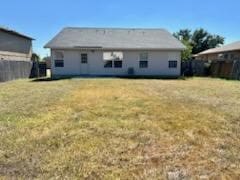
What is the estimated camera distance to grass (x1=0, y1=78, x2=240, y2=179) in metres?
4.15

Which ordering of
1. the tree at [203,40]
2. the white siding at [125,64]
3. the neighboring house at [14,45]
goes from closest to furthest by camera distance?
the white siding at [125,64], the neighboring house at [14,45], the tree at [203,40]

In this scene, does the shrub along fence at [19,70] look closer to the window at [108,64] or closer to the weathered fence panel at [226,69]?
the window at [108,64]

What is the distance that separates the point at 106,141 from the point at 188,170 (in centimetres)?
176

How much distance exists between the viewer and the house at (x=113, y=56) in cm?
2389

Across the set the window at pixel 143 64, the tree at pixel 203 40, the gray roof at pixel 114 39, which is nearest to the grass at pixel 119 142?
the gray roof at pixel 114 39

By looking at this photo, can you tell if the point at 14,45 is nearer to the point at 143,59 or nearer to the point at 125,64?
the point at 125,64

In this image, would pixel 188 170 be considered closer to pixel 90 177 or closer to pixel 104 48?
pixel 90 177

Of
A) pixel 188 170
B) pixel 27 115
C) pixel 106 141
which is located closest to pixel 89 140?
pixel 106 141

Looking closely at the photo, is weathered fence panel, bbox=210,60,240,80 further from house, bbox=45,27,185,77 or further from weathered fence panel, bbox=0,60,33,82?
weathered fence panel, bbox=0,60,33,82

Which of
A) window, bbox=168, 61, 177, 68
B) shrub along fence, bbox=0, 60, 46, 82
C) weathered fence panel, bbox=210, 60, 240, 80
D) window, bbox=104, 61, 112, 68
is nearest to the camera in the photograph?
shrub along fence, bbox=0, 60, 46, 82

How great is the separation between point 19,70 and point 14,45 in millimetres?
7658

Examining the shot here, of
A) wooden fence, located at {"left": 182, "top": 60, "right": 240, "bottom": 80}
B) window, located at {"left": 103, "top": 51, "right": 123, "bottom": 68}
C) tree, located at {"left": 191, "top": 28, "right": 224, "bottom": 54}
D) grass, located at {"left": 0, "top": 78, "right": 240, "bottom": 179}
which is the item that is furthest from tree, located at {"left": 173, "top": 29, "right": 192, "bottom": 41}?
grass, located at {"left": 0, "top": 78, "right": 240, "bottom": 179}

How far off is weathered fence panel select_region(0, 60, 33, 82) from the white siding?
2.41 meters

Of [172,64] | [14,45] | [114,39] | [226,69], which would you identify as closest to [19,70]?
[14,45]
